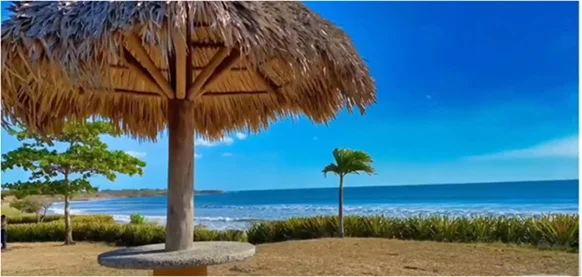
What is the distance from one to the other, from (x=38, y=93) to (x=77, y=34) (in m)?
1.15

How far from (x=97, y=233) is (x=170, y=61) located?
8.55 metres

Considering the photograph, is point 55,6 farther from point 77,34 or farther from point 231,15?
point 231,15

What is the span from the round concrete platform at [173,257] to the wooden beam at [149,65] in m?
1.01

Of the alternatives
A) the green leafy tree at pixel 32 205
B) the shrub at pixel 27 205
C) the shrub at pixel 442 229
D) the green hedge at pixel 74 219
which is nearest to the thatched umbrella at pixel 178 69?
the shrub at pixel 442 229

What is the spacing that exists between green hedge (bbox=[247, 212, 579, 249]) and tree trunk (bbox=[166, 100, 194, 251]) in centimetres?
560

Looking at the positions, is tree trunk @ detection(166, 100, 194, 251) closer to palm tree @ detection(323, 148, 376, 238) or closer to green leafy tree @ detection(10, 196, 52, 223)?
palm tree @ detection(323, 148, 376, 238)

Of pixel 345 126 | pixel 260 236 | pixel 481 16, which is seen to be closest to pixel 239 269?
pixel 260 236

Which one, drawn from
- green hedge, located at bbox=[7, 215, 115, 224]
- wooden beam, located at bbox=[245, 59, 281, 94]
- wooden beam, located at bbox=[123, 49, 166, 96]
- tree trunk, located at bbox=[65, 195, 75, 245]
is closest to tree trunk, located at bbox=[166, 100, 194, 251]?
wooden beam, located at bbox=[123, 49, 166, 96]

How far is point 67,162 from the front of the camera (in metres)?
10.2

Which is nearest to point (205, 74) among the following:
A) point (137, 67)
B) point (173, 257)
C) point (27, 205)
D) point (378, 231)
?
point (137, 67)

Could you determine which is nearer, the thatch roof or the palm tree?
the thatch roof

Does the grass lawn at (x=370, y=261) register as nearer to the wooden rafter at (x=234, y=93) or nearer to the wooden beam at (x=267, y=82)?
the wooden rafter at (x=234, y=93)

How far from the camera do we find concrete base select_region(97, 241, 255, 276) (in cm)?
292

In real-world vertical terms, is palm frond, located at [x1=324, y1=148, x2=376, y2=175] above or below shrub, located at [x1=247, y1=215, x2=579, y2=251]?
above
